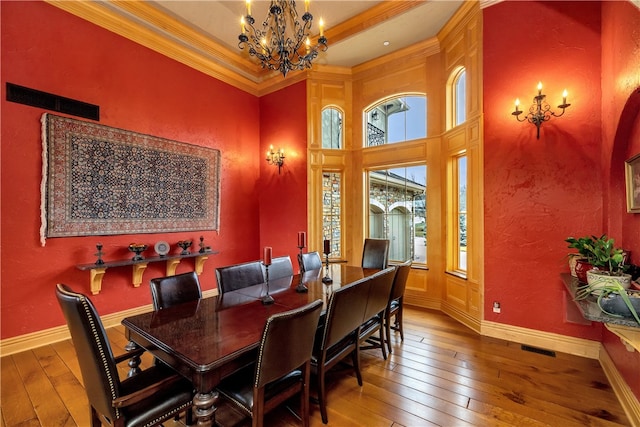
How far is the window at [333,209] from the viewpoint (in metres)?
4.76

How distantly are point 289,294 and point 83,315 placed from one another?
1.37 m

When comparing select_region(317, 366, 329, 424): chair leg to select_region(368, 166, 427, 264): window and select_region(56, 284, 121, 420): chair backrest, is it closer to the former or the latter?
select_region(56, 284, 121, 420): chair backrest

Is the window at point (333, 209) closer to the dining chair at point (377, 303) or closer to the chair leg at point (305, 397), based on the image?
the dining chair at point (377, 303)

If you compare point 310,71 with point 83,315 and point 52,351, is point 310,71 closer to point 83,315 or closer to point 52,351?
point 83,315

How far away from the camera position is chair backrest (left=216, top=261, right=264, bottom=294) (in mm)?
2395

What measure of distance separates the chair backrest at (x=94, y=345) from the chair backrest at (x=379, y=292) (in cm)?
161

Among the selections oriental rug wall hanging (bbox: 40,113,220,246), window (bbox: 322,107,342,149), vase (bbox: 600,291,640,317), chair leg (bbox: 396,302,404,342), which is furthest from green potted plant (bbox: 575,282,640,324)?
oriental rug wall hanging (bbox: 40,113,220,246)

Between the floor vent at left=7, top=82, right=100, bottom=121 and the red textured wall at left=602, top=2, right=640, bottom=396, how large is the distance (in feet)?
16.2

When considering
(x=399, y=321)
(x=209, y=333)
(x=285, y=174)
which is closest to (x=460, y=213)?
(x=399, y=321)

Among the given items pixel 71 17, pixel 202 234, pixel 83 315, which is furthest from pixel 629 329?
pixel 71 17

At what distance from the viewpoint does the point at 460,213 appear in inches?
146

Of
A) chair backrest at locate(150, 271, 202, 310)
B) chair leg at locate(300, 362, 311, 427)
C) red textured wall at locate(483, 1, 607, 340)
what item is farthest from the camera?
red textured wall at locate(483, 1, 607, 340)

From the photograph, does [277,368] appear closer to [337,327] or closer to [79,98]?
[337,327]

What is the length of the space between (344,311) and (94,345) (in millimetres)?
1353
